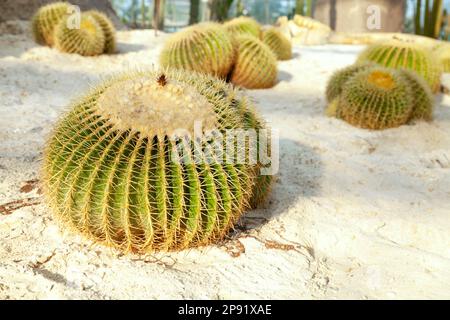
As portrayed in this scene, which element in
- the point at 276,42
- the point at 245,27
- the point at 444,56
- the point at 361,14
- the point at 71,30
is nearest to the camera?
the point at 71,30

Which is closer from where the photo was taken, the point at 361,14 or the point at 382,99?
the point at 382,99

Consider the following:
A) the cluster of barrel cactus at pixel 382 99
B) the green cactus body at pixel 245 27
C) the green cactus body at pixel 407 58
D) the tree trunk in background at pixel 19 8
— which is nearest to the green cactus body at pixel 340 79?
the cluster of barrel cactus at pixel 382 99

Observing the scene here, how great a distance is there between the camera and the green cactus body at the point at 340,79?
15.8 ft

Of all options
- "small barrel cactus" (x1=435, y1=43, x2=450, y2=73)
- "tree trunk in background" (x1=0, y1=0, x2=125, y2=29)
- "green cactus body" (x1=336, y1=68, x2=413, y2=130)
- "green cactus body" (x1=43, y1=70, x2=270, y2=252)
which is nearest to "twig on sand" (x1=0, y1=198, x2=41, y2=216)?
"green cactus body" (x1=43, y1=70, x2=270, y2=252)

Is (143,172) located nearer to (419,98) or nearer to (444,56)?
(419,98)

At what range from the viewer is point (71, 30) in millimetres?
6258

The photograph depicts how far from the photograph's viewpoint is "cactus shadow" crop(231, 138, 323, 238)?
2.68 meters

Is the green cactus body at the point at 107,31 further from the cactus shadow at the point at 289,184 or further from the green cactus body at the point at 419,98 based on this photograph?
the green cactus body at the point at 419,98

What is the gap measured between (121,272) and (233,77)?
3817 millimetres

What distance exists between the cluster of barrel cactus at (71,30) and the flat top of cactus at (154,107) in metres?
4.28

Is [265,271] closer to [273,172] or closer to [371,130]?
[273,172]

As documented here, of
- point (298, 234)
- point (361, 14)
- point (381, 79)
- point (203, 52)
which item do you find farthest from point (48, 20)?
point (361, 14)

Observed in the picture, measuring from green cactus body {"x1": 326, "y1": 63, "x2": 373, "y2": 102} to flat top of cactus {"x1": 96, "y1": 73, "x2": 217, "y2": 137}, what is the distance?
2.81 meters

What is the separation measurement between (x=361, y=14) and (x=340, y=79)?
7093mm
